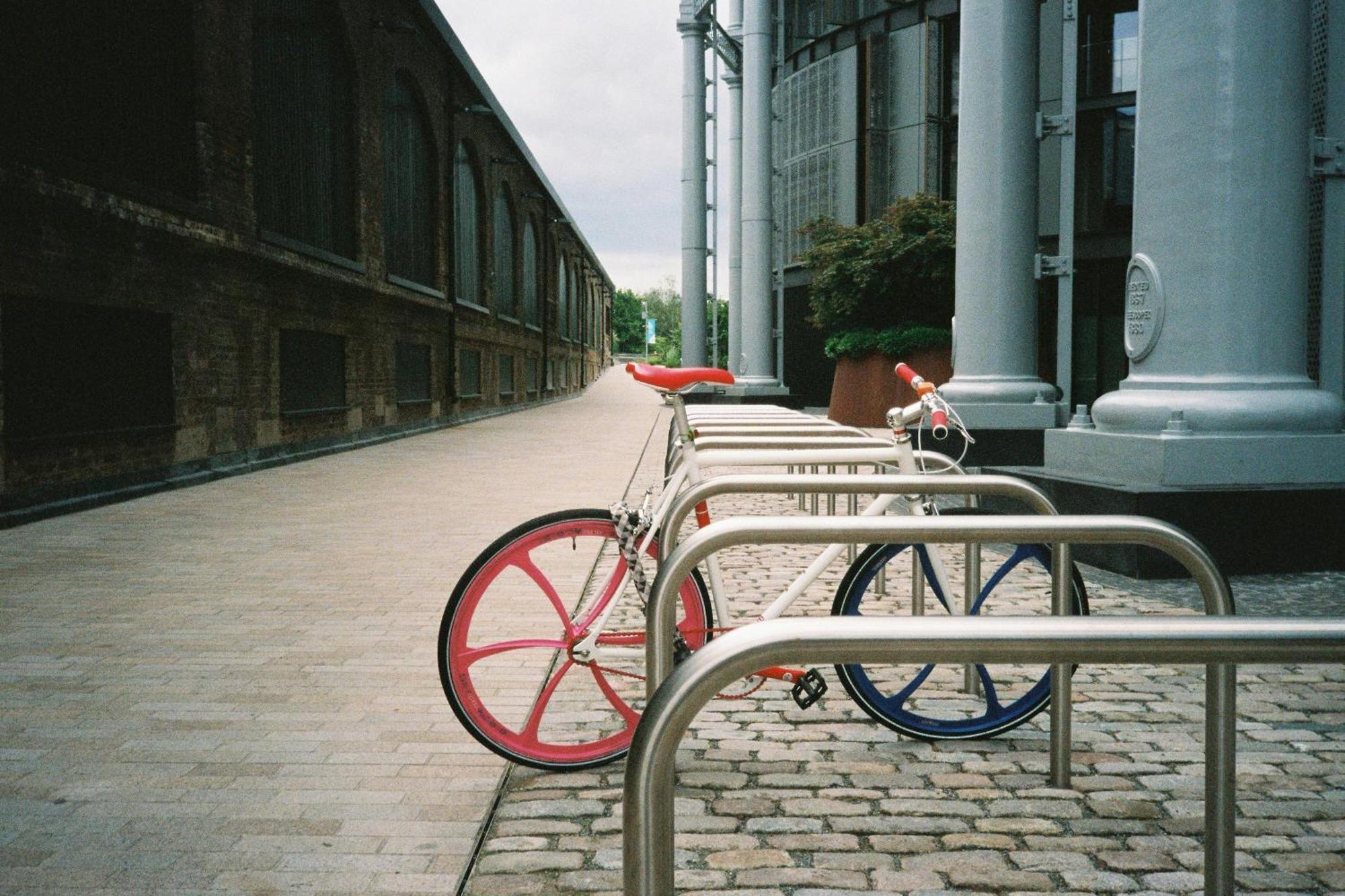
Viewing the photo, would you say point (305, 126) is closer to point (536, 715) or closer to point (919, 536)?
point (536, 715)

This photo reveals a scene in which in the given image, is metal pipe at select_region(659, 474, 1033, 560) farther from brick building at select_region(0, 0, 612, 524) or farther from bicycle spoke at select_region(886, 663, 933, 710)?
brick building at select_region(0, 0, 612, 524)

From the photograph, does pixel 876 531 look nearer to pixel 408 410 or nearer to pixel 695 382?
pixel 695 382

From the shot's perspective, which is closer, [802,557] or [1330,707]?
[1330,707]

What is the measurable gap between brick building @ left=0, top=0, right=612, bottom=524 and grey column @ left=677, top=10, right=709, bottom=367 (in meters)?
6.93

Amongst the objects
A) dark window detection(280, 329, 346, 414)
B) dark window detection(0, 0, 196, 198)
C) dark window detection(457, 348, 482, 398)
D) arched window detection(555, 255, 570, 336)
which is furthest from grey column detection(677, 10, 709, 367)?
dark window detection(0, 0, 196, 198)

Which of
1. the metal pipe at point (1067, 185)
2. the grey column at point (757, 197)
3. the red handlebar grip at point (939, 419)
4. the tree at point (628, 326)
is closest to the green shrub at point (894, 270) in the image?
the grey column at point (757, 197)

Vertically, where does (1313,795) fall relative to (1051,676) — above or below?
below

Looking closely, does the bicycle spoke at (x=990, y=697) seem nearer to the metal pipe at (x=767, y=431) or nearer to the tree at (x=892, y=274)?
the metal pipe at (x=767, y=431)

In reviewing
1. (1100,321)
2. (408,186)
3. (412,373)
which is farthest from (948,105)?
(412,373)

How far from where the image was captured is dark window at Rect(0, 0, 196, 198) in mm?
9430

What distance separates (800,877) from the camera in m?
2.96

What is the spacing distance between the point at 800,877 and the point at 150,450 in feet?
33.4

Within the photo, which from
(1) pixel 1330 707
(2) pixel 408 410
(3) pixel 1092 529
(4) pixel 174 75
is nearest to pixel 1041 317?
(2) pixel 408 410

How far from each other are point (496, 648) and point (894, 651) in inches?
91.9
